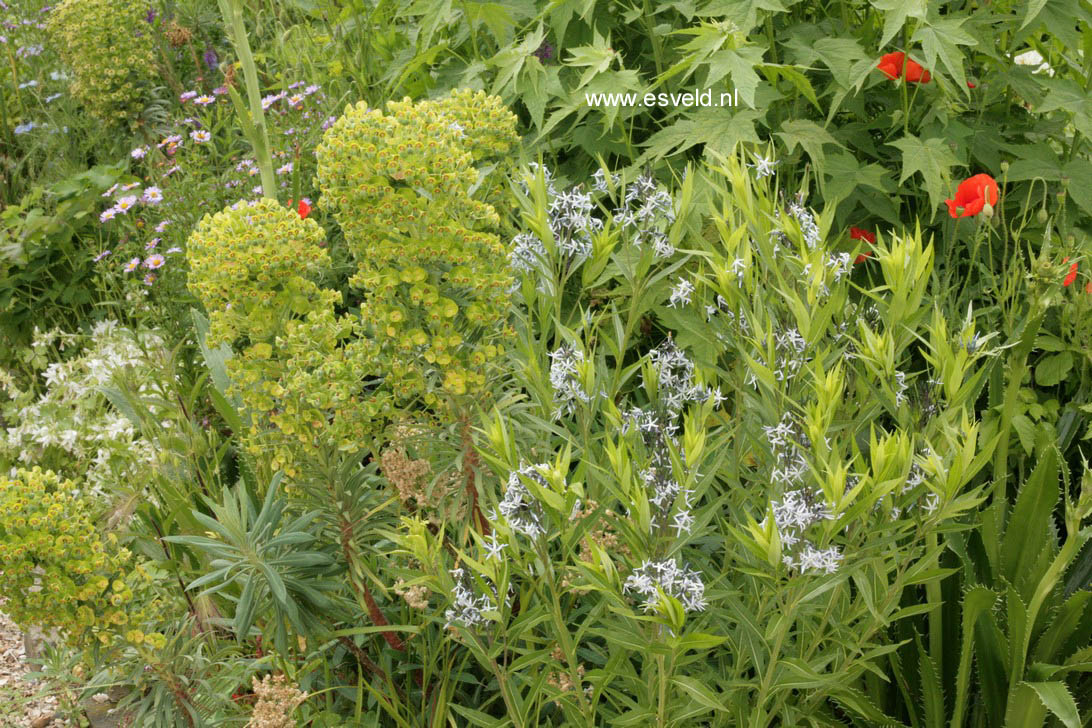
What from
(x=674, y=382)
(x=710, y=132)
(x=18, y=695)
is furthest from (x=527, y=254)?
(x=18, y=695)

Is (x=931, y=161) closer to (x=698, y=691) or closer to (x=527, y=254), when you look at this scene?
(x=527, y=254)

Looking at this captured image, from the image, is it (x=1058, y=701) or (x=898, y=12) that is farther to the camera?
(x=898, y=12)

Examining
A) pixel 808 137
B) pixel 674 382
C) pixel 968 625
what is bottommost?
pixel 968 625

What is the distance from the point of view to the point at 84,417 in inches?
157

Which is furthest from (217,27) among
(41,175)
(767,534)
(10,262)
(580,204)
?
(767,534)

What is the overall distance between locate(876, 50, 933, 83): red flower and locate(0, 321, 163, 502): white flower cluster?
106 inches

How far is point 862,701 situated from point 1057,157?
6.20ft

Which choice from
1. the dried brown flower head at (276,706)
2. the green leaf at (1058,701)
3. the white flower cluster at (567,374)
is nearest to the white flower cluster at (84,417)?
the dried brown flower head at (276,706)

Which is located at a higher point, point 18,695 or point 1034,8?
point 1034,8

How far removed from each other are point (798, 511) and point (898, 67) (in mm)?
1960

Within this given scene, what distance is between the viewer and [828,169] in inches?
114

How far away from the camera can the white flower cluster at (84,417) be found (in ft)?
12.1

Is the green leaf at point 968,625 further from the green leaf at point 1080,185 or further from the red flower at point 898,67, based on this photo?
the red flower at point 898,67

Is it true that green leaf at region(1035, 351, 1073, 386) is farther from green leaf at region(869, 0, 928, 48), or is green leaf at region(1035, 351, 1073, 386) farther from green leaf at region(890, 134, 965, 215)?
green leaf at region(869, 0, 928, 48)
